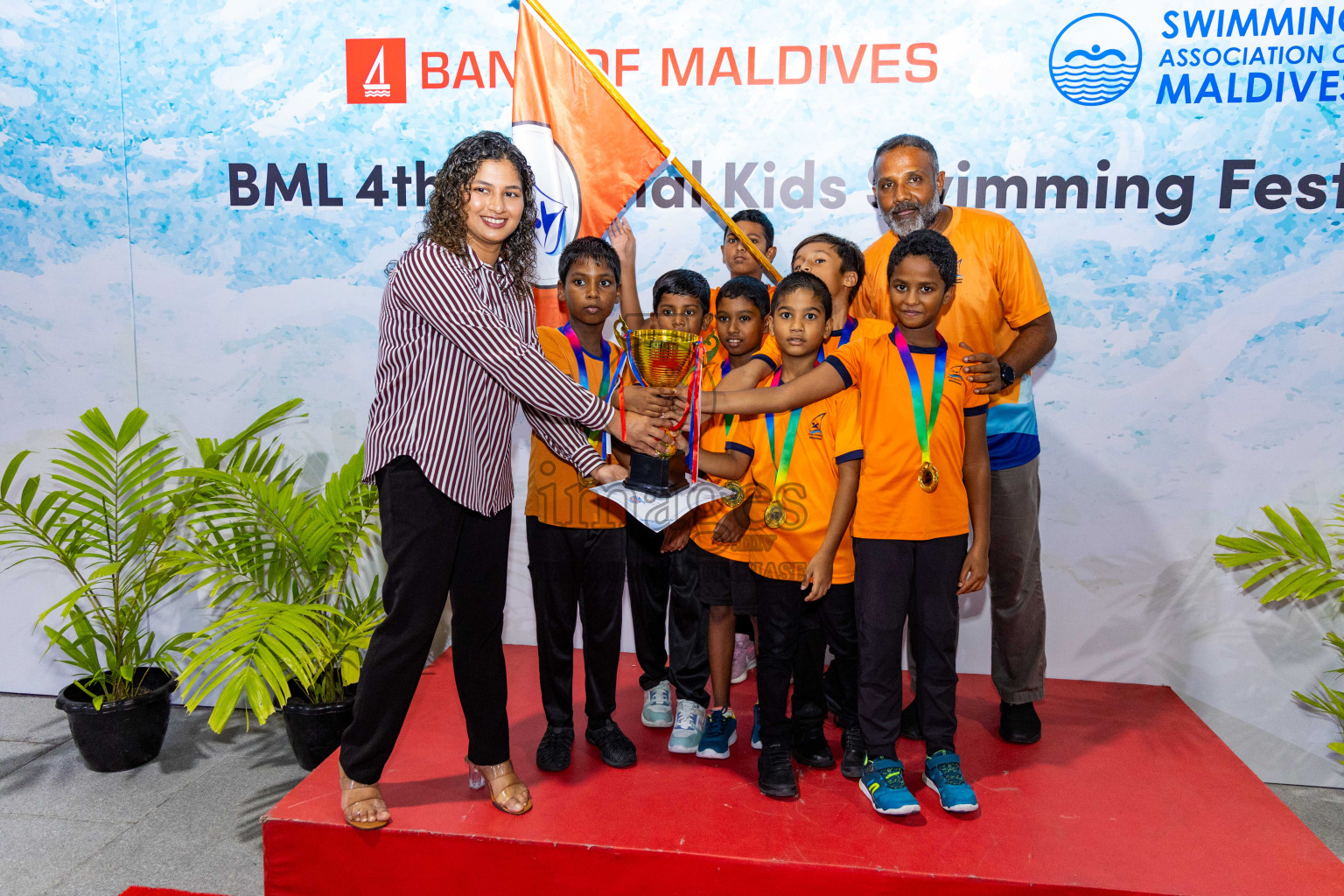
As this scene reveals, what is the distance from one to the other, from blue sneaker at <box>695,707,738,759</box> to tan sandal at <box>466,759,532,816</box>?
545 mm

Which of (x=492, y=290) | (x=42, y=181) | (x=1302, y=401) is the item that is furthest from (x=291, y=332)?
(x=1302, y=401)

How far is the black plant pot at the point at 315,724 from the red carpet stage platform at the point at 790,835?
0.55 m

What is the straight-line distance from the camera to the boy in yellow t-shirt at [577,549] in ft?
8.34

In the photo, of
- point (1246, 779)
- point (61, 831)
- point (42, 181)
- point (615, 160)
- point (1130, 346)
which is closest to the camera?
point (1246, 779)

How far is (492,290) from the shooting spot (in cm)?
225

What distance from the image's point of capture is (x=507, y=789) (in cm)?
236

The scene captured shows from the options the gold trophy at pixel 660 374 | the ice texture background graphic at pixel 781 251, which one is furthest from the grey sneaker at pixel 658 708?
Answer: the ice texture background graphic at pixel 781 251

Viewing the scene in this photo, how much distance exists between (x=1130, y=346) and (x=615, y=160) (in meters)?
2.09

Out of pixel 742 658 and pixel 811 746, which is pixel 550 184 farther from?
pixel 811 746

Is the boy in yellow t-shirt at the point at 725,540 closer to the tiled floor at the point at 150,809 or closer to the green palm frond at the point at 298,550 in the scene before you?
the green palm frond at the point at 298,550

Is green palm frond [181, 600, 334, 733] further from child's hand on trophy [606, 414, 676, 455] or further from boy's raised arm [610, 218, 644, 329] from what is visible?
boy's raised arm [610, 218, 644, 329]

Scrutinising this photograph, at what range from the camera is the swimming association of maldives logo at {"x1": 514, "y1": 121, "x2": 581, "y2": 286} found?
123 inches

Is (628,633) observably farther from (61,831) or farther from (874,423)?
(61,831)

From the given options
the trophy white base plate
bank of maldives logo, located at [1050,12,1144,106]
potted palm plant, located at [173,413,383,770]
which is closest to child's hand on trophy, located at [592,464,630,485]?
the trophy white base plate
